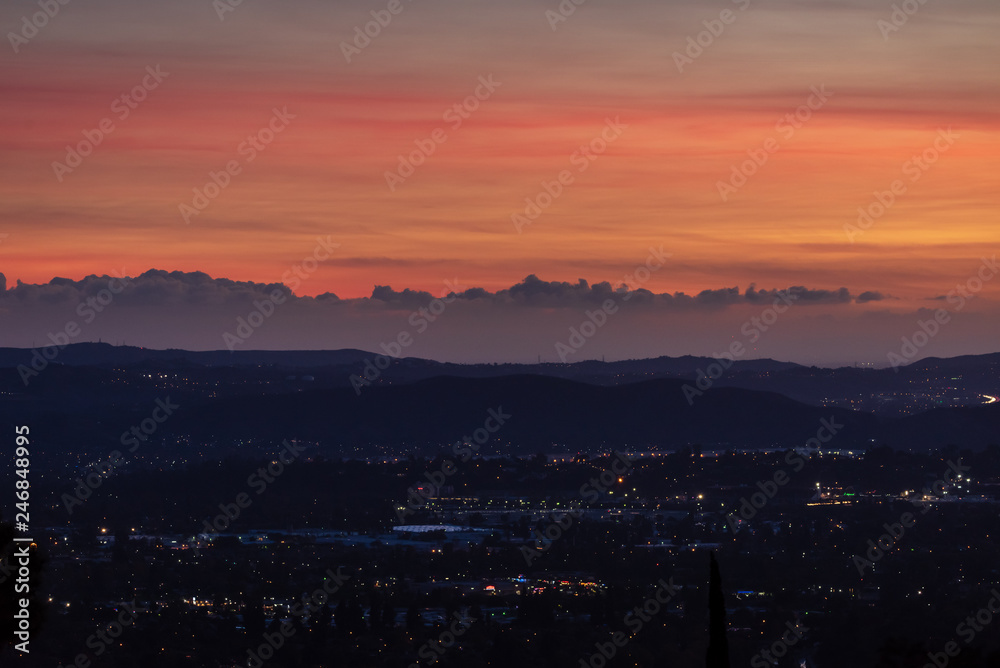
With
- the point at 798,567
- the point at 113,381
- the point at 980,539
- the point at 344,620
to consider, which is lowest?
the point at 113,381

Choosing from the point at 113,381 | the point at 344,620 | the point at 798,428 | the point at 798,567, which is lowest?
the point at 798,428

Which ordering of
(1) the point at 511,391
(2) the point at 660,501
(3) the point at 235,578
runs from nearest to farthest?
(3) the point at 235,578 → (2) the point at 660,501 → (1) the point at 511,391

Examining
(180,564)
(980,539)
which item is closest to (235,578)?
(180,564)

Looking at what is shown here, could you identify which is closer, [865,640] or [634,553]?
[865,640]

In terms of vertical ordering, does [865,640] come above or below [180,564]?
above

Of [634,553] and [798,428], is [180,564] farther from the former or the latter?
[798,428]

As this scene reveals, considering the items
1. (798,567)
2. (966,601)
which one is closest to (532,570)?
(798,567)

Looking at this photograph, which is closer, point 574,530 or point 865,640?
point 865,640

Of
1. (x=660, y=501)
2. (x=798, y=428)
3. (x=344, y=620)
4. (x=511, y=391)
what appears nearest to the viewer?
(x=344, y=620)

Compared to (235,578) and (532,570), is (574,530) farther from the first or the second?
(235,578)
